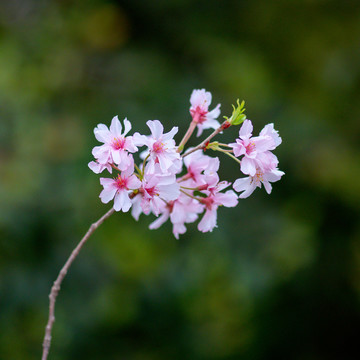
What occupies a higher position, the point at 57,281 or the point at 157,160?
the point at 157,160

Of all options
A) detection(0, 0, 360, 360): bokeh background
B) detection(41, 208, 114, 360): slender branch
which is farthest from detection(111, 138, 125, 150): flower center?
detection(0, 0, 360, 360): bokeh background

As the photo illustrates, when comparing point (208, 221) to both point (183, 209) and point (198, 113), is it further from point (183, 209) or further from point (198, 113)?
point (198, 113)

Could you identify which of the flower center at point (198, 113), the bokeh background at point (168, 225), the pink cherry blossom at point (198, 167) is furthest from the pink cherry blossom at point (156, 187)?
the bokeh background at point (168, 225)

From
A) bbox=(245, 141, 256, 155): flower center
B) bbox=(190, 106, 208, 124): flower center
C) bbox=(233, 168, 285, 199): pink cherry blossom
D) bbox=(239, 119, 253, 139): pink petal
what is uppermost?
bbox=(190, 106, 208, 124): flower center

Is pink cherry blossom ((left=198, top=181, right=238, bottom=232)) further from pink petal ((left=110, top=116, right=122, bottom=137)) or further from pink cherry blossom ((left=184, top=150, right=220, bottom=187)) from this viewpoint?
pink petal ((left=110, top=116, right=122, bottom=137))

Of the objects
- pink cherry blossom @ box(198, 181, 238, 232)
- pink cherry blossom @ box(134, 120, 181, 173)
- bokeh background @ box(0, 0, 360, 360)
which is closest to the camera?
pink cherry blossom @ box(134, 120, 181, 173)

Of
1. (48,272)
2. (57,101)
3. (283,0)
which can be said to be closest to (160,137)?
(48,272)

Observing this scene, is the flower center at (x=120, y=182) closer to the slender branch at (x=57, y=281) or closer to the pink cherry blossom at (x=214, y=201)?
the slender branch at (x=57, y=281)

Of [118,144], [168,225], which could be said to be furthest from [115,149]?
[168,225]

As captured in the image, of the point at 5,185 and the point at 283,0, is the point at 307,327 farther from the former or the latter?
the point at 283,0

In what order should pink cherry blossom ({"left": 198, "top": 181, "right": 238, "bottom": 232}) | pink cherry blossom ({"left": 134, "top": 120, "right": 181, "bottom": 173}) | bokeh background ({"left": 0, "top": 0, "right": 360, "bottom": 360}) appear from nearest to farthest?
pink cherry blossom ({"left": 134, "top": 120, "right": 181, "bottom": 173}) < pink cherry blossom ({"left": 198, "top": 181, "right": 238, "bottom": 232}) < bokeh background ({"left": 0, "top": 0, "right": 360, "bottom": 360})
